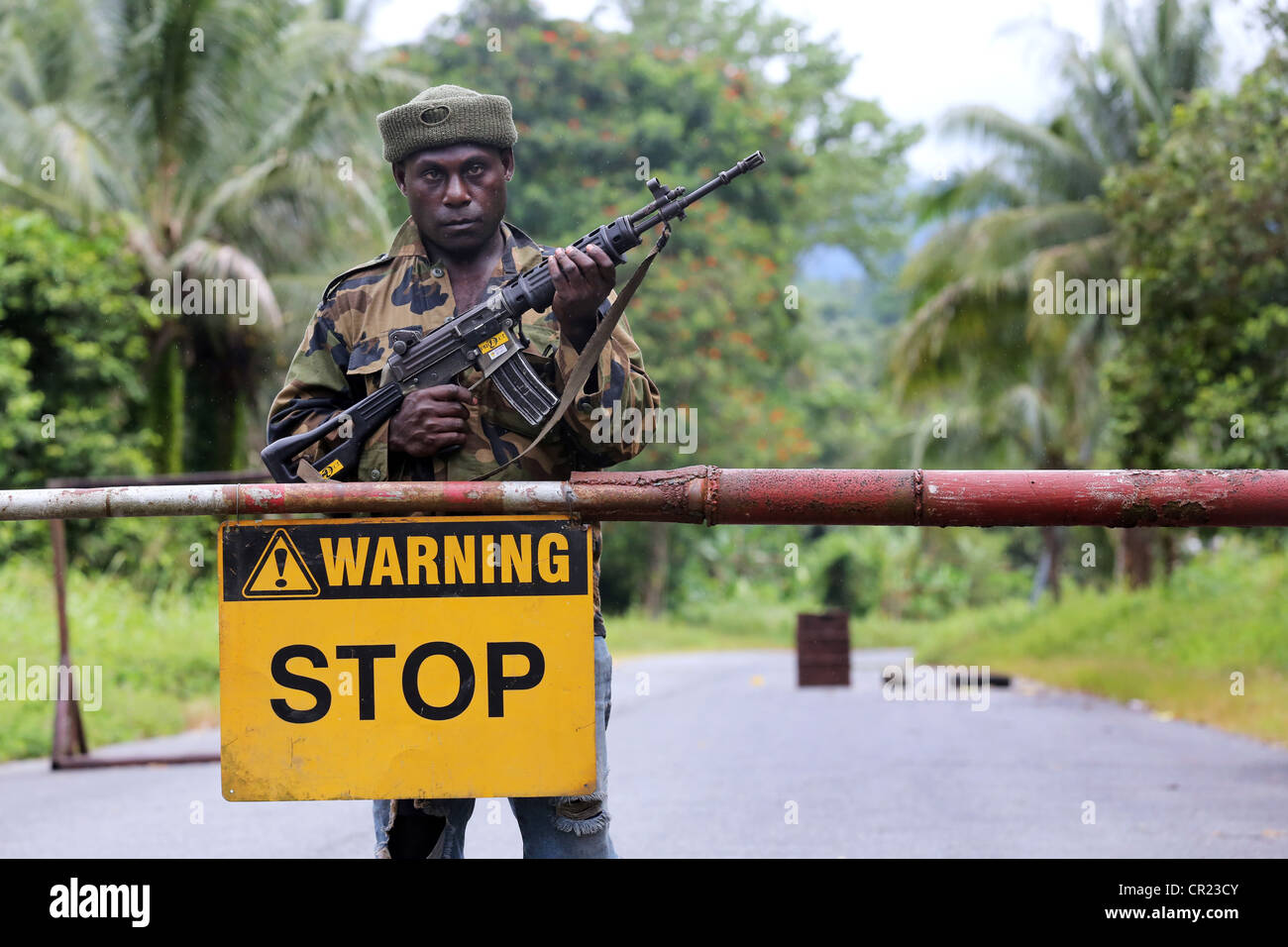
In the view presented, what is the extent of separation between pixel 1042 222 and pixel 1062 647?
211 inches

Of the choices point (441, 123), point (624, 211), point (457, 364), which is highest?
point (624, 211)

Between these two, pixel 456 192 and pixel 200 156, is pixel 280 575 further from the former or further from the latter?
pixel 200 156

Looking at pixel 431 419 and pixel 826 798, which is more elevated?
pixel 431 419

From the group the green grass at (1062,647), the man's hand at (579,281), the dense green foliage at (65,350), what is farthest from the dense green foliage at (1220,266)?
the dense green foliage at (65,350)

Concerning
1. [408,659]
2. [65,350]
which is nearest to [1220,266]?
[408,659]

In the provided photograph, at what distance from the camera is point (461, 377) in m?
3.20

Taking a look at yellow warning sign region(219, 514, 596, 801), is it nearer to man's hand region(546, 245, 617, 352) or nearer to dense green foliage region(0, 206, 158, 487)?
man's hand region(546, 245, 617, 352)

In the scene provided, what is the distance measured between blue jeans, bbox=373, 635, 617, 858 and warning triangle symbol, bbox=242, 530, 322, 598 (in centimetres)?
45

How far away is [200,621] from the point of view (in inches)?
586
